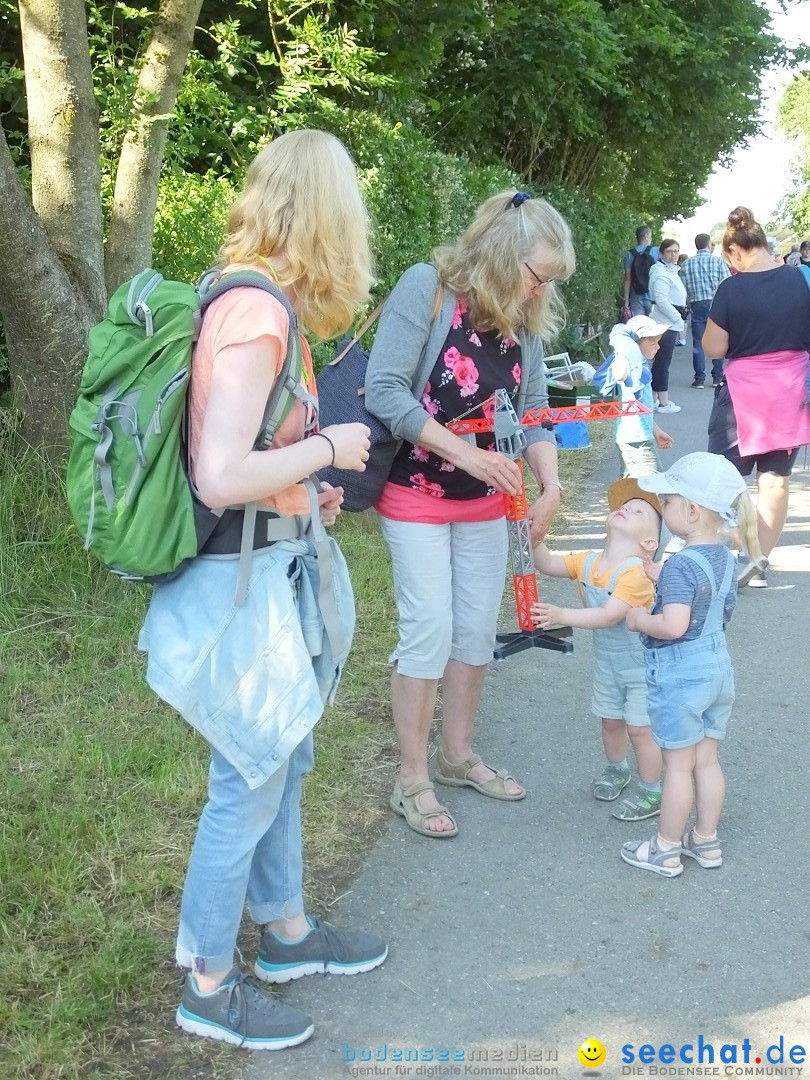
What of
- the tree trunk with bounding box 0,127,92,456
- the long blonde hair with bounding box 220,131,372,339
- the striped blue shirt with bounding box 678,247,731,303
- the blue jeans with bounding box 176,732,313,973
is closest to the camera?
the long blonde hair with bounding box 220,131,372,339

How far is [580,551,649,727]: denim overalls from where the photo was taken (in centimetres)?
359

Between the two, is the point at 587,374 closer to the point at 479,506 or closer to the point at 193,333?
the point at 479,506

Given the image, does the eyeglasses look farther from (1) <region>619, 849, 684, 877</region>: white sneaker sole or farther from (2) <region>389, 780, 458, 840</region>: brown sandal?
(1) <region>619, 849, 684, 877</region>: white sneaker sole

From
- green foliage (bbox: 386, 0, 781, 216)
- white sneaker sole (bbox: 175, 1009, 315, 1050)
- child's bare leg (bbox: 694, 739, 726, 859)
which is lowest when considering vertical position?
white sneaker sole (bbox: 175, 1009, 315, 1050)

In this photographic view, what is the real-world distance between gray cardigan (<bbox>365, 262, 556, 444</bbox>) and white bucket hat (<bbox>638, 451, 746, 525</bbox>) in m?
0.75

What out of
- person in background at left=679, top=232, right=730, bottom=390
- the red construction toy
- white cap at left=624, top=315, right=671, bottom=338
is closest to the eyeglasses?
the red construction toy

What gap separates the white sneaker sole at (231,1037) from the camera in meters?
2.49

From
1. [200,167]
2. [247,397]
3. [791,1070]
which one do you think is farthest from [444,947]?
[200,167]

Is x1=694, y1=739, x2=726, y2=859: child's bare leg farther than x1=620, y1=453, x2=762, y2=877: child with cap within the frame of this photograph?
Yes

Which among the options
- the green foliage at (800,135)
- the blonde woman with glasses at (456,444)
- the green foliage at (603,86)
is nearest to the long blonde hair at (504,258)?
the blonde woman with glasses at (456,444)

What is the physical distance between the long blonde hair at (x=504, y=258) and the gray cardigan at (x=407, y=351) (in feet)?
0.25

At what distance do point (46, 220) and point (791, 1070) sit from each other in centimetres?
458

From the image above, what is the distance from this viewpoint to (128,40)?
6.58m

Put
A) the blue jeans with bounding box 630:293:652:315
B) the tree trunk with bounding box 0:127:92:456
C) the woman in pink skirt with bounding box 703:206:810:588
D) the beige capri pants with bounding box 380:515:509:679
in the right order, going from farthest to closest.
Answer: the blue jeans with bounding box 630:293:652:315, the woman in pink skirt with bounding box 703:206:810:588, the tree trunk with bounding box 0:127:92:456, the beige capri pants with bounding box 380:515:509:679
